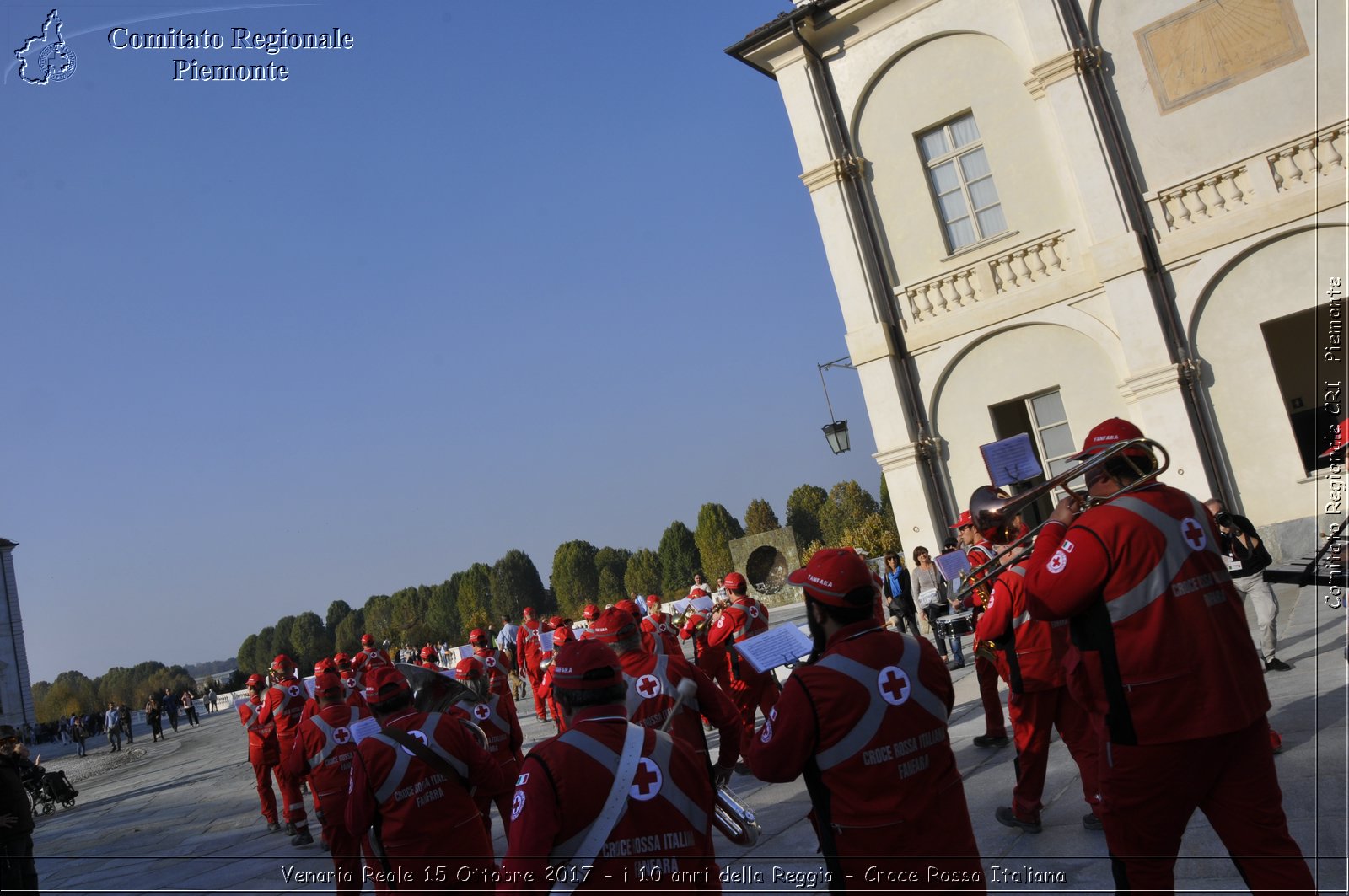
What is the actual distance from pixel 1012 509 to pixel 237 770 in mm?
22347

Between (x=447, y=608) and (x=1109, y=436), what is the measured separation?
9830cm

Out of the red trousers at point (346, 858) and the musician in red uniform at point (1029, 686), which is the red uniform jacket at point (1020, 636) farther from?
the red trousers at point (346, 858)

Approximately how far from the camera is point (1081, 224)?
16828 millimetres

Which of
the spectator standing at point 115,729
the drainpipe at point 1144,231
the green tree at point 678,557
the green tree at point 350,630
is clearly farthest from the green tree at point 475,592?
the drainpipe at point 1144,231

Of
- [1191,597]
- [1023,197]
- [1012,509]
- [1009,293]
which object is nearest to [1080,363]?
[1009,293]

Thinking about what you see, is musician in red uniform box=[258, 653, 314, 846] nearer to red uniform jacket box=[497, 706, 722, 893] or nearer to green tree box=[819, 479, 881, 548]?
red uniform jacket box=[497, 706, 722, 893]

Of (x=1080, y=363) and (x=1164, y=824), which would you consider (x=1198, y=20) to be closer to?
(x=1080, y=363)

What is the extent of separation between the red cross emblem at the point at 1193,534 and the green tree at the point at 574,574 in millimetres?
83475

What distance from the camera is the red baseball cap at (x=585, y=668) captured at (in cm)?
383

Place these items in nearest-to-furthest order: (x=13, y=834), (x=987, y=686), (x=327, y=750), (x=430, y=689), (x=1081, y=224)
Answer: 1. (x=430, y=689)
2. (x=327, y=750)
3. (x=987, y=686)
4. (x=13, y=834)
5. (x=1081, y=224)

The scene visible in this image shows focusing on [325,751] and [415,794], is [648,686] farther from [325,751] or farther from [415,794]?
[325,751]

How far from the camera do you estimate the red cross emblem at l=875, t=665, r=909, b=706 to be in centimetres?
378

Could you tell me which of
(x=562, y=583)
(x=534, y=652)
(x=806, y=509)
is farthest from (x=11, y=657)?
(x=534, y=652)

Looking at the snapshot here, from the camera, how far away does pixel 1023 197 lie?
685 inches
